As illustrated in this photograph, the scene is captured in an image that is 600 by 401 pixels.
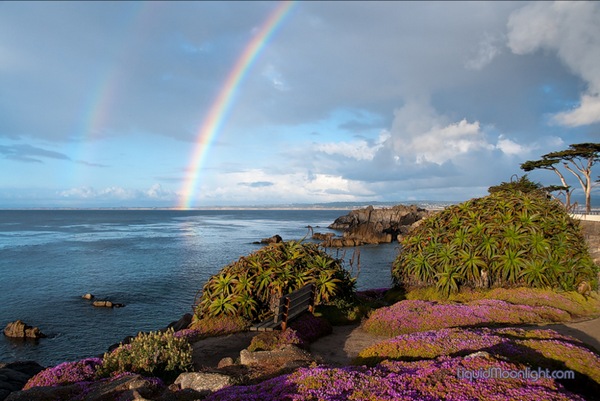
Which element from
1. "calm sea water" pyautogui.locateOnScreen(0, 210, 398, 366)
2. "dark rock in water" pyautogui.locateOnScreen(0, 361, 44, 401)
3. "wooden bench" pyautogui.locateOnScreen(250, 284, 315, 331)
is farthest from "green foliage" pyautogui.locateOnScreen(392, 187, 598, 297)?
"calm sea water" pyautogui.locateOnScreen(0, 210, 398, 366)

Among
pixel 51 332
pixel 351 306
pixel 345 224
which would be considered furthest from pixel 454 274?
pixel 345 224

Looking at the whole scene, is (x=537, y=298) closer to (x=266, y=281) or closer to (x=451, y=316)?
(x=451, y=316)

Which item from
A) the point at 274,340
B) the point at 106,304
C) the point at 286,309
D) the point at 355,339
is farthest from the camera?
the point at 106,304

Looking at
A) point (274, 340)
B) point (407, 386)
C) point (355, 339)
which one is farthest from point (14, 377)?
point (407, 386)

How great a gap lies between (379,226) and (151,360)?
73.8m

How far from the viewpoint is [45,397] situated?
22.3 feet

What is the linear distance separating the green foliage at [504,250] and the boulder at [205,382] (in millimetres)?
12293

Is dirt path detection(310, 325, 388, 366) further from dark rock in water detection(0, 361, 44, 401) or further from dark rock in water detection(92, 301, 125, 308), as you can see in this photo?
dark rock in water detection(92, 301, 125, 308)

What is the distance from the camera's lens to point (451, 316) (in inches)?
493

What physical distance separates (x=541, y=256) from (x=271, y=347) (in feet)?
39.4

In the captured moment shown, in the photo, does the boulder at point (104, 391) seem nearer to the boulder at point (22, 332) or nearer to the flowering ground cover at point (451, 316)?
the flowering ground cover at point (451, 316)

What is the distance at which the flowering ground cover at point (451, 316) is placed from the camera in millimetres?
12203

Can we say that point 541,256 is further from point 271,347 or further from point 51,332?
point 51,332

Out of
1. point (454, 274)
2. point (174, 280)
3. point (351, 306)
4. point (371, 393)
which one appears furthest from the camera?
point (174, 280)
